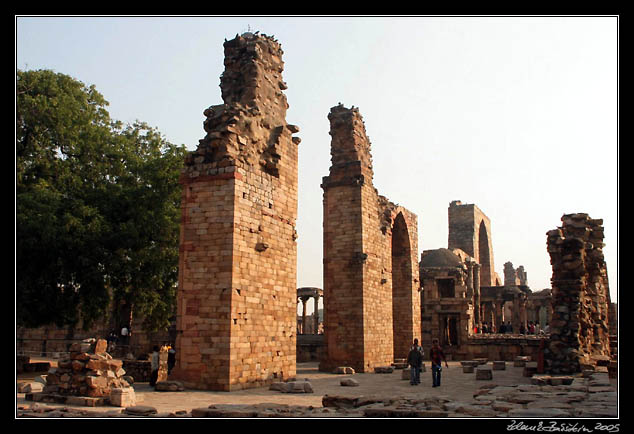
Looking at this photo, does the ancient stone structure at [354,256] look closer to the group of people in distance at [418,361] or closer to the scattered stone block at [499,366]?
the scattered stone block at [499,366]

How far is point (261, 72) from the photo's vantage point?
13.7m

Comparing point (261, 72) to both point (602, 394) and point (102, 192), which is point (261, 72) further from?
point (602, 394)

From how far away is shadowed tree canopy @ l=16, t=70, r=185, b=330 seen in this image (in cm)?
1463

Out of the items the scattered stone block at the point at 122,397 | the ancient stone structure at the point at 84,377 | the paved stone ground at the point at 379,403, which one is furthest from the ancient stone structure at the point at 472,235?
the scattered stone block at the point at 122,397

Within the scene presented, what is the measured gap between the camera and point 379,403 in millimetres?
8602

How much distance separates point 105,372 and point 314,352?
15.4m

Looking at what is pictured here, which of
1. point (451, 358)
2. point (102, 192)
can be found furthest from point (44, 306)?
point (451, 358)

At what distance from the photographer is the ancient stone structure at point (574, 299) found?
13.1 metres

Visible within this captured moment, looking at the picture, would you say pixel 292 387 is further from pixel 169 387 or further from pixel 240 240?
pixel 240 240

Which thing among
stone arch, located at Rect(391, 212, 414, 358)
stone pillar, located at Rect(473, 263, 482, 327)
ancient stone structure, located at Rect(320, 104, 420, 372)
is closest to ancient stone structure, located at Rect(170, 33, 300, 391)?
ancient stone structure, located at Rect(320, 104, 420, 372)

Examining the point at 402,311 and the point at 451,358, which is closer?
the point at 402,311

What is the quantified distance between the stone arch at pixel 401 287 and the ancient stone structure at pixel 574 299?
312 inches

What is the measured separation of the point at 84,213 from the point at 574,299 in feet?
40.1

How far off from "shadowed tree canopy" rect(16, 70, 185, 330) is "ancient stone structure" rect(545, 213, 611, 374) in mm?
10061
